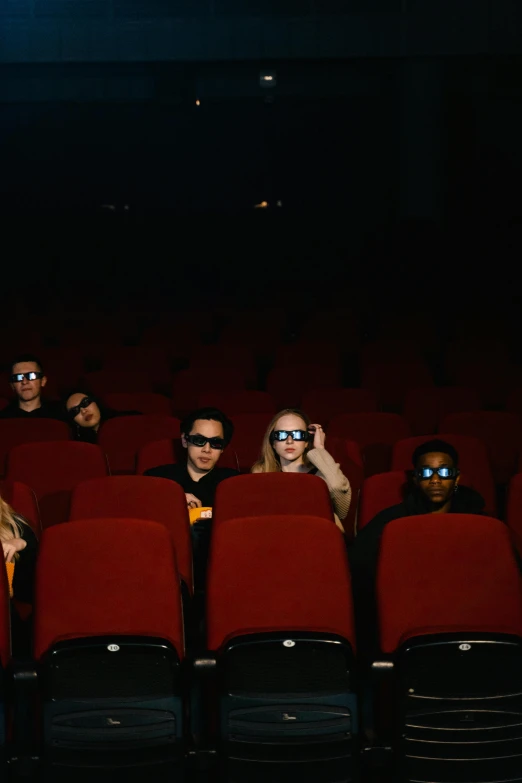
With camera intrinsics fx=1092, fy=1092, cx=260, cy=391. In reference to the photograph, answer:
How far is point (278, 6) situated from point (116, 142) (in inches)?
261

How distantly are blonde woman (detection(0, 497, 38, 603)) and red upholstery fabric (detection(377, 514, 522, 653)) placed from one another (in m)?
1.17

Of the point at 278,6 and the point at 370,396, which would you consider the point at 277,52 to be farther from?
the point at 370,396

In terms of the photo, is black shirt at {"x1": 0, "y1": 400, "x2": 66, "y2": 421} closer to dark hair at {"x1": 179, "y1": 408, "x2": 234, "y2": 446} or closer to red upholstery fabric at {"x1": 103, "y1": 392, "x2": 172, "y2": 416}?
red upholstery fabric at {"x1": 103, "y1": 392, "x2": 172, "y2": 416}

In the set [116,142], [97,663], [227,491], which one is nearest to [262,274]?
[116,142]

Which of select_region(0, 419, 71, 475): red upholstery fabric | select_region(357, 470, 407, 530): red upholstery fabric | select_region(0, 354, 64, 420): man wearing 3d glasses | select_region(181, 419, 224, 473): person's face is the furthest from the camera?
select_region(0, 354, 64, 420): man wearing 3d glasses

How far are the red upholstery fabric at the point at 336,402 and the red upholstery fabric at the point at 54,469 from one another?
5.10 feet

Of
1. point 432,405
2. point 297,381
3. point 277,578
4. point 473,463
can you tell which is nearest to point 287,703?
point 277,578

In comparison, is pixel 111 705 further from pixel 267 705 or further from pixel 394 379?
pixel 394 379

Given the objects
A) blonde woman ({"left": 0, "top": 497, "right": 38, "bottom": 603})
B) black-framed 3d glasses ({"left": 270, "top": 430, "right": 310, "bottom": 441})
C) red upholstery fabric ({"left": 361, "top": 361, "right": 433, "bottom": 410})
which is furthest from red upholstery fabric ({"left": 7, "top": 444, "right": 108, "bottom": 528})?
red upholstery fabric ({"left": 361, "top": 361, "right": 433, "bottom": 410})

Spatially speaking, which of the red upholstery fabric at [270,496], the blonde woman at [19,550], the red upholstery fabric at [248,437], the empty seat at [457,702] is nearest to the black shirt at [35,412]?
the red upholstery fabric at [248,437]

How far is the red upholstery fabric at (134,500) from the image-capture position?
4043mm

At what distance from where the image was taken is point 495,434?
5512 millimetres

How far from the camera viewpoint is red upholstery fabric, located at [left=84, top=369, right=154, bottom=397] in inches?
272

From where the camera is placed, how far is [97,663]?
121 inches
